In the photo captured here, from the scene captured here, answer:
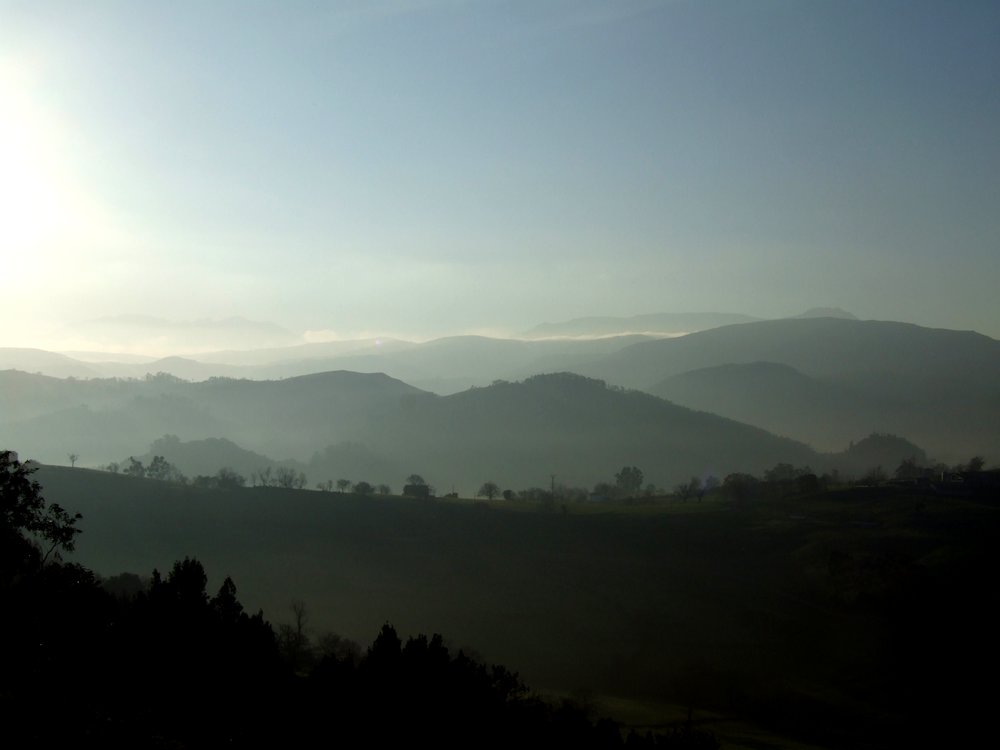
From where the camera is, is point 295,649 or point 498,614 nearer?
point 295,649

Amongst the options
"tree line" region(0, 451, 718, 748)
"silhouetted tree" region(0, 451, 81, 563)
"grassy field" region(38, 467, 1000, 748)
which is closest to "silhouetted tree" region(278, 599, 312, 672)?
"grassy field" region(38, 467, 1000, 748)

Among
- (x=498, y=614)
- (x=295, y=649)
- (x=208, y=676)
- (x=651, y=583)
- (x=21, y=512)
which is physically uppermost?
(x=21, y=512)

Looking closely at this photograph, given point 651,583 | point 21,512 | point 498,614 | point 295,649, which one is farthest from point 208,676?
point 651,583

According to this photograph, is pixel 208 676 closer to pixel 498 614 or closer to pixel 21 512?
pixel 21 512

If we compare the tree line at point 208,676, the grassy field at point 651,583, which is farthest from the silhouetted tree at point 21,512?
the grassy field at point 651,583

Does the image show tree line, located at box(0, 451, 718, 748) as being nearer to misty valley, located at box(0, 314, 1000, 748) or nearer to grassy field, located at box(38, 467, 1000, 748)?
misty valley, located at box(0, 314, 1000, 748)

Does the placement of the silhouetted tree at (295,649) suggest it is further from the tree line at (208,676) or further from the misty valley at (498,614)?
the tree line at (208,676)

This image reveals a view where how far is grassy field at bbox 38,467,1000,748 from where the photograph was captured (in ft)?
218

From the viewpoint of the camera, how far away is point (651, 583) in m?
95.0

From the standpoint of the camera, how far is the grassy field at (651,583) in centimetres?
6644

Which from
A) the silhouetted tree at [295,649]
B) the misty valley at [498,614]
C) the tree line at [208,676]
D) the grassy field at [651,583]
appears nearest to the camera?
the tree line at [208,676]

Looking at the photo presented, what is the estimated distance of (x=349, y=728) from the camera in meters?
33.6

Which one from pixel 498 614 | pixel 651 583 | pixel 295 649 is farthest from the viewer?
pixel 651 583

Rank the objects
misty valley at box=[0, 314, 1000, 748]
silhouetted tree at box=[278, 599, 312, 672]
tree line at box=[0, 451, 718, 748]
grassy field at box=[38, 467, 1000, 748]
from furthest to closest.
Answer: grassy field at box=[38, 467, 1000, 748]
silhouetted tree at box=[278, 599, 312, 672]
misty valley at box=[0, 314, 1000, 748]
tree line at box=[0, 451, 718, 748]
